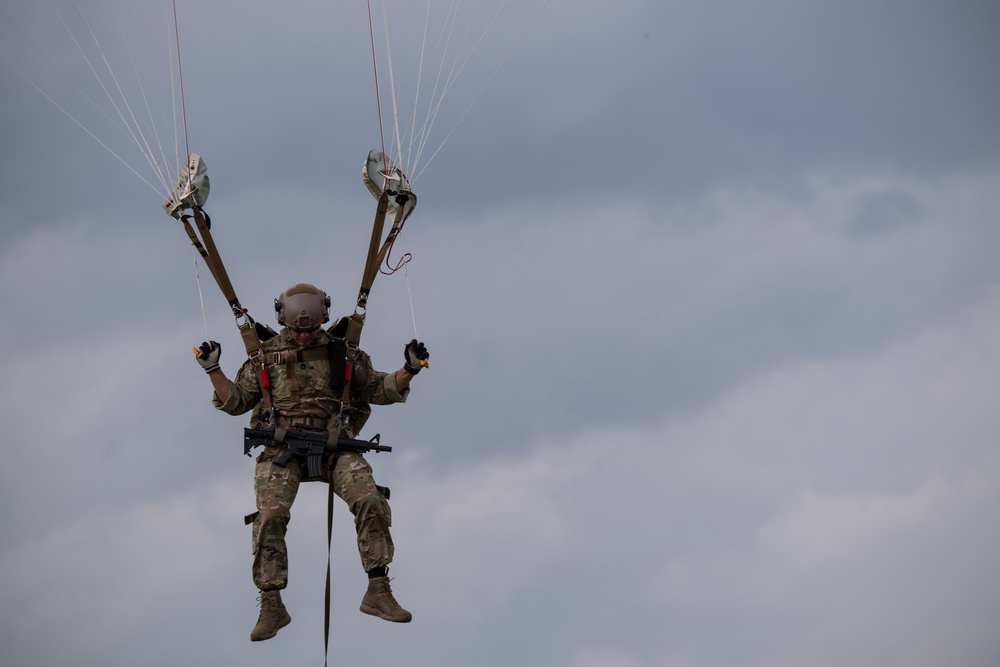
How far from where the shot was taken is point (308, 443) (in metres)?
18.8

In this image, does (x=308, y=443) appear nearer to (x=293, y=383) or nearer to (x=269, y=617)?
(x=293, y=383)

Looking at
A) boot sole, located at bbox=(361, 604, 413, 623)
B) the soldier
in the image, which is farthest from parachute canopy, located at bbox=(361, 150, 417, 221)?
boot sole, located at bbox=(361, 604, 413, 623)

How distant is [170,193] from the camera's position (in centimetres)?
1992

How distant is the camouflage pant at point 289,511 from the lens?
18438 millimetres

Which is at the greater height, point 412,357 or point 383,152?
point 383,152

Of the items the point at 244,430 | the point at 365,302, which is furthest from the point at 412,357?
the point at 244,430

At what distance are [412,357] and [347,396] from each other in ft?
3.12

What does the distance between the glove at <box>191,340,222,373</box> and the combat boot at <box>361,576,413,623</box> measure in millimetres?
3232

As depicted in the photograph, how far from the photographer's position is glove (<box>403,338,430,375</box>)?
62.7ft

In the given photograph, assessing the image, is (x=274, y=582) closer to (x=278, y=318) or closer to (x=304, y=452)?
(x=304, y=452)

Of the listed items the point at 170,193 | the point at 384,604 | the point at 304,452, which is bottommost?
the point at 384,604

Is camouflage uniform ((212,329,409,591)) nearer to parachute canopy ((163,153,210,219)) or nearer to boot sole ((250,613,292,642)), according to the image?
boot sole ((250,613,292,642))

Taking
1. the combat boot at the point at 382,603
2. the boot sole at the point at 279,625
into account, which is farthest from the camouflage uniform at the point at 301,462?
the boot sole at the point at 279,625

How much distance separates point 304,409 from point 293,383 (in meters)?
0.35
